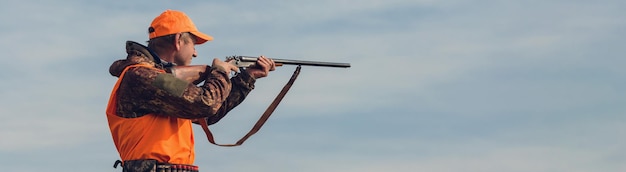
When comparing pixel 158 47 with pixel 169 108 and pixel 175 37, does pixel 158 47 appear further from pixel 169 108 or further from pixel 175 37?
pixel 169 108

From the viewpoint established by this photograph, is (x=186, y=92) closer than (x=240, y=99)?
Yes

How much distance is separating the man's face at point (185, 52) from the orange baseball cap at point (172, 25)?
0.10 m

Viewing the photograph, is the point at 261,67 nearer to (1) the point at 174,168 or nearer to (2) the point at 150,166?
(1) the point at 174,168

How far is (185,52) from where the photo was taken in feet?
33.2

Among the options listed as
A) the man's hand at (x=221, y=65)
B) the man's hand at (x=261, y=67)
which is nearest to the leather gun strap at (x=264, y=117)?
the man's hand at (x=261, y=67)

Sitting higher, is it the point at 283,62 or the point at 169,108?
the point at 283,62

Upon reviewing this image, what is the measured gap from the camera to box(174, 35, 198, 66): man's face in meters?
10.1

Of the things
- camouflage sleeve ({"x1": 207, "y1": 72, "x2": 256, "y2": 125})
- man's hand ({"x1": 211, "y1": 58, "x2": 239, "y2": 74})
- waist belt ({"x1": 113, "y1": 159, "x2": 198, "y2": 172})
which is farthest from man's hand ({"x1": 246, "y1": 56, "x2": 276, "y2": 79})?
waist belt ({"x1": 113, "y1": 159, "x2": 198, "y2": 172})

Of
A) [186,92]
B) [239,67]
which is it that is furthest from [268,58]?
[186,92]

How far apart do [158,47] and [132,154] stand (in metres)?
1.22

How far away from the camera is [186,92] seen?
9328 mm

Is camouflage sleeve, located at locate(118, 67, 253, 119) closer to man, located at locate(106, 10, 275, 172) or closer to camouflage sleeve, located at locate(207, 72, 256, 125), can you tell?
man, located at locate(106, 10, 275, 172)

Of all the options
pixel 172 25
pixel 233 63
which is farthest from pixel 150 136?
pixel 233 63

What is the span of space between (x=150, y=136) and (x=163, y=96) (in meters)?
0.44
